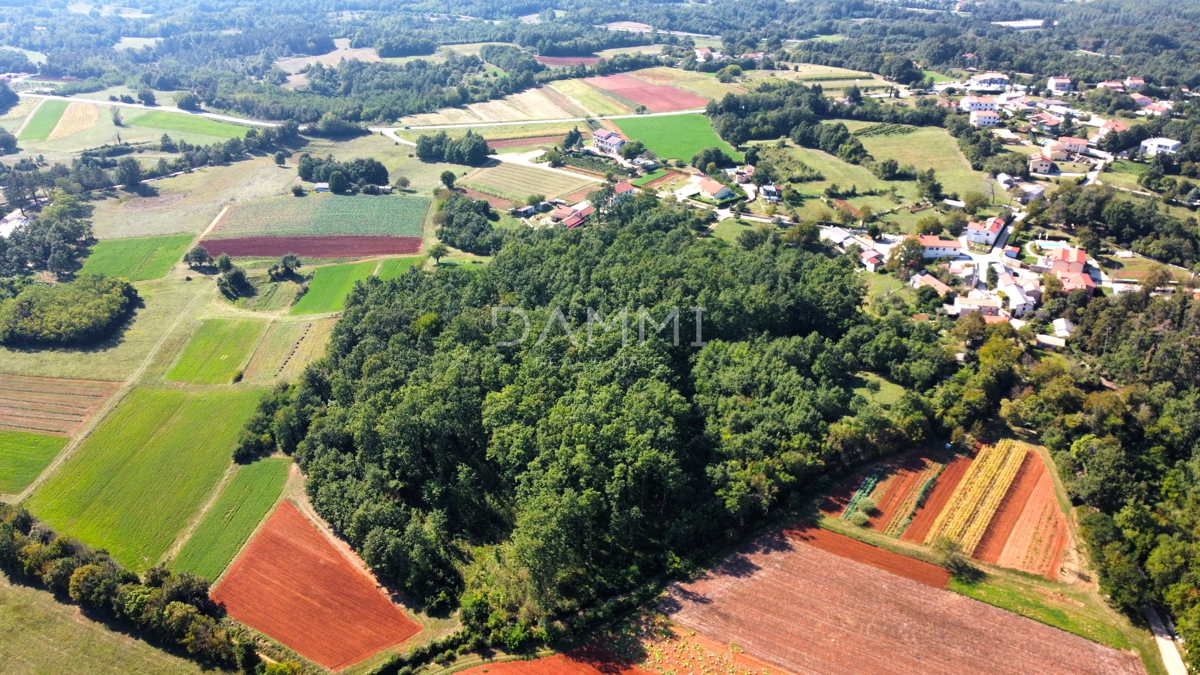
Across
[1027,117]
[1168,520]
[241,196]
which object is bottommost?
[241,196]

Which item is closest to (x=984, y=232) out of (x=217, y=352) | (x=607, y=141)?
(x=607, y=141)

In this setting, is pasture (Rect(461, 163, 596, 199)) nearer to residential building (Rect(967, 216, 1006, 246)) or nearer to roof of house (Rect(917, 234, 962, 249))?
roof of house (Rect(917, 234, 962, 249))

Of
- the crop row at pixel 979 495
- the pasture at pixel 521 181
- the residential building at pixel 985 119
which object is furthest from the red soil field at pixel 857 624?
the residential building at pixel 985 119

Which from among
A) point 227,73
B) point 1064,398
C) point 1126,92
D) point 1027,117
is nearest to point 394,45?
point 227,73

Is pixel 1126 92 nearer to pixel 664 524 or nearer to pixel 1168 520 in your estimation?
pixel 1168 520

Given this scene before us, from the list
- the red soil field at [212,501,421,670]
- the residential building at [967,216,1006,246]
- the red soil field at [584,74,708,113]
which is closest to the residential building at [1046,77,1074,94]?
the red soil field at [584,74,708,113]

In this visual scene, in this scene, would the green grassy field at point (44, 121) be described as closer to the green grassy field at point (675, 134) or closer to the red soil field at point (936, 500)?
the green grassy field at point (675, 134)

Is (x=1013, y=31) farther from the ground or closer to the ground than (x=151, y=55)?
farther from the ground
